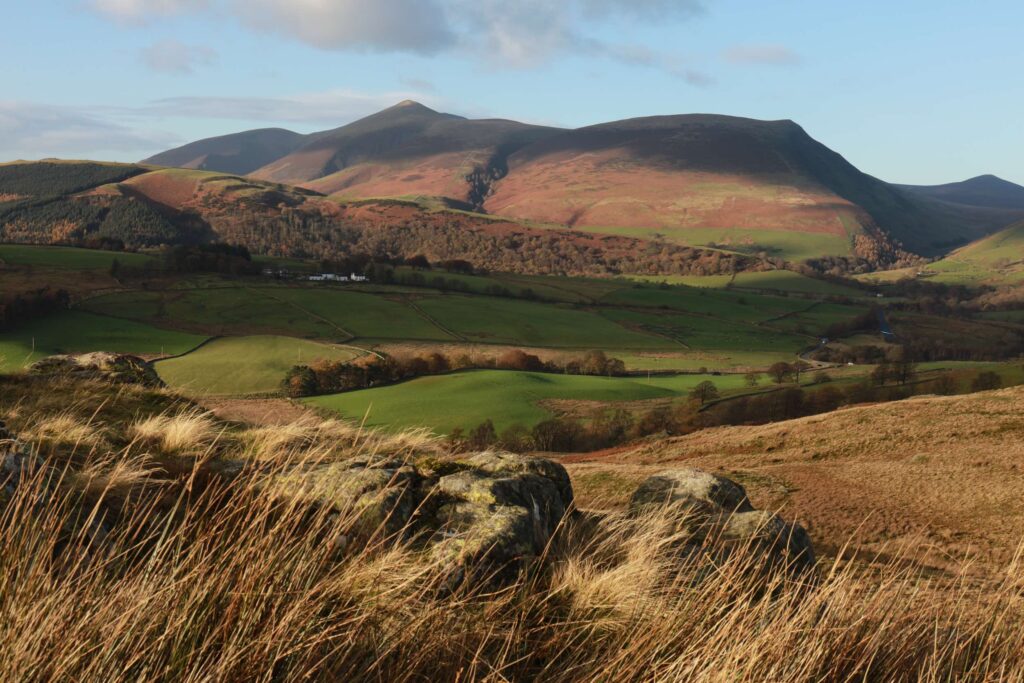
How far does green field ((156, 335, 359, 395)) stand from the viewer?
78375mm

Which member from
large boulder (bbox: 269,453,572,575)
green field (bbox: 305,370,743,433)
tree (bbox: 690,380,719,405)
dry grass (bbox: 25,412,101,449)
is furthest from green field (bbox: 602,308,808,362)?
dry grass (bbox: 25,412,101,449)

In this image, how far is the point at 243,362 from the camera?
8612cm

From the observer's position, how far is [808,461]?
102 ft

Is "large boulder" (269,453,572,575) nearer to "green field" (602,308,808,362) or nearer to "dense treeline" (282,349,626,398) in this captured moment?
"dense treeline" (282,349,626,398)

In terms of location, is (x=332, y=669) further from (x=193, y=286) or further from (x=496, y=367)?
(x=193, y=286)

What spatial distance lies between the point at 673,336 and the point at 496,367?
42.6 m

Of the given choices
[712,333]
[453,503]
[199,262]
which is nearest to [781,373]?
[712,333]

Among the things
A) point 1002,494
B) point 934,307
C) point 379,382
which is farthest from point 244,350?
point 934,307

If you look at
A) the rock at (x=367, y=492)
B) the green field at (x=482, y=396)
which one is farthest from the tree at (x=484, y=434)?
the rock at (x=367, y=492)

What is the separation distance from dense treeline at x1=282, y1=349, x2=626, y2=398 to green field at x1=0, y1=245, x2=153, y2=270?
202 feet

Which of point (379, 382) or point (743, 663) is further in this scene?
point (379, 382)

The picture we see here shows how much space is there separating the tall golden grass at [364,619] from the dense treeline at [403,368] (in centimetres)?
7288

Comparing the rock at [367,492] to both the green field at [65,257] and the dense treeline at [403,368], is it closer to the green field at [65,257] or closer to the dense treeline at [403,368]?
the dense treeline at [403,368]

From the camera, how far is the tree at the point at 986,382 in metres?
64.1
